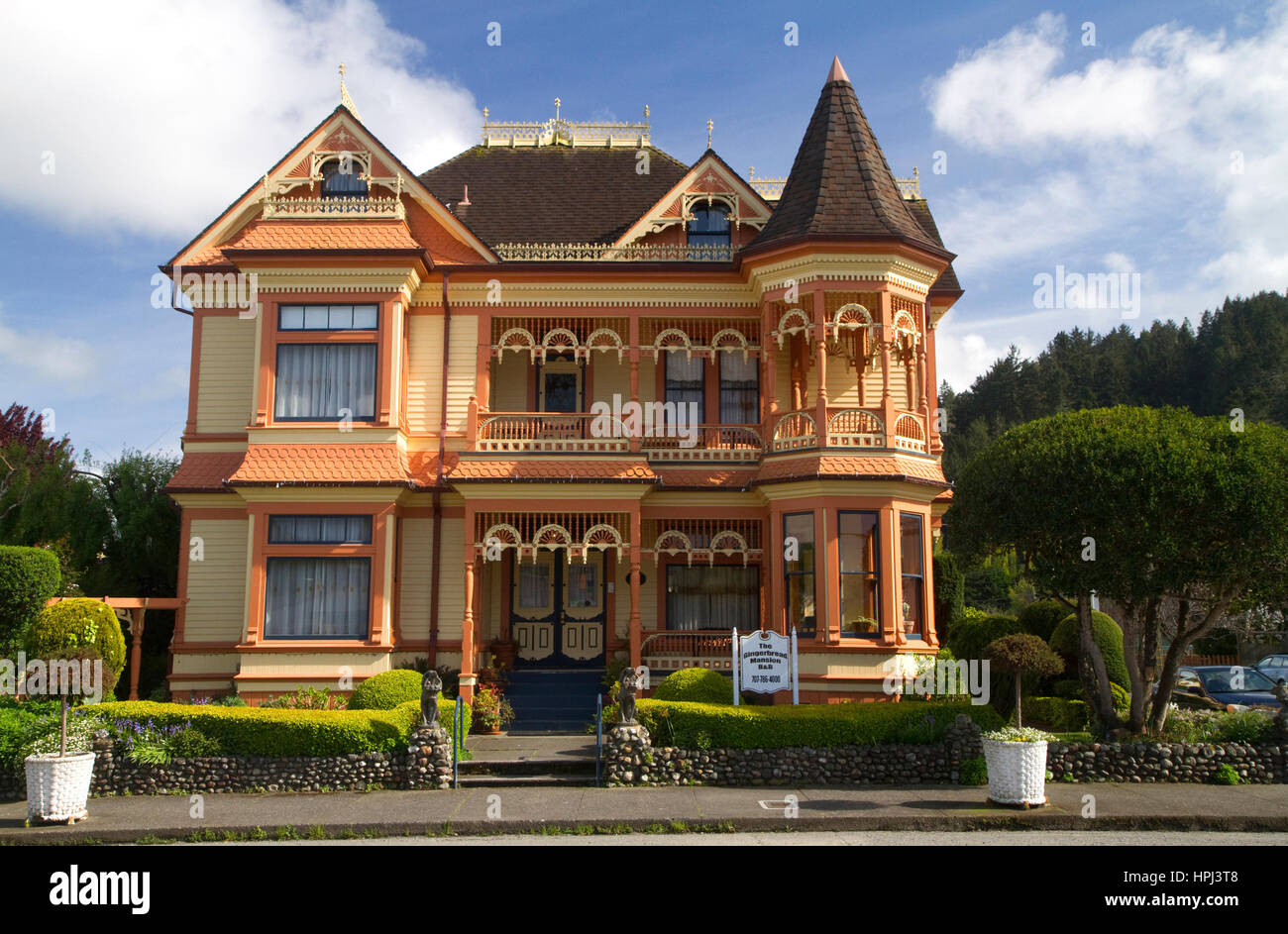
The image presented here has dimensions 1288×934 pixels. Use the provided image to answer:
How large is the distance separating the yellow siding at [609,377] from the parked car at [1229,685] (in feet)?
53.4

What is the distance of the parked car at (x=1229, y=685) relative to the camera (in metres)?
25.9

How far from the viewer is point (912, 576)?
1941cm

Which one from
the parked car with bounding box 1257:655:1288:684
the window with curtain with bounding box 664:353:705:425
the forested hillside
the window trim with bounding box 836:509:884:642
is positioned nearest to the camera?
the window trim with bounding box 836:509:884:642

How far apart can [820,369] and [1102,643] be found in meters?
8.07

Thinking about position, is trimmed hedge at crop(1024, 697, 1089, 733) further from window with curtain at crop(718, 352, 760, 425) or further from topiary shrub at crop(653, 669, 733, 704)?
window with curtain at crop(718, 352, 760, 425)

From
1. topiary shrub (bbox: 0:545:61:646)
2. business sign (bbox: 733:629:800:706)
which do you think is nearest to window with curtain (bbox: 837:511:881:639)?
business sign (bbox: 733:629:800:706)

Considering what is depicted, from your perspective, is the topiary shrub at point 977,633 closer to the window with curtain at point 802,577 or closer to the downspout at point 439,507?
the window with curtain at point 802,577

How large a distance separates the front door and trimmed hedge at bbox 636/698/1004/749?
5940 millimetres

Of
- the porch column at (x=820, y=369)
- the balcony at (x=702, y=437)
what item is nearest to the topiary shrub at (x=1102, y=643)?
the balcony at (x=702, y=437)

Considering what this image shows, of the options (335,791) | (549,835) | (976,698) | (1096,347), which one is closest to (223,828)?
(335,791)

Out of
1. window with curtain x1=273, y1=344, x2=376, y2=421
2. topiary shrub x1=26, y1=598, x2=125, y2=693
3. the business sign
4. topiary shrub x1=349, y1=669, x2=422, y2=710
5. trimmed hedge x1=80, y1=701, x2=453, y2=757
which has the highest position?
window with curtain x1=273, y1=344, x2=376, y2=421

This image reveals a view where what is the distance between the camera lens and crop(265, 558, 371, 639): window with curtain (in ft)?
64.3

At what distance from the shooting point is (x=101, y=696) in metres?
16.2
